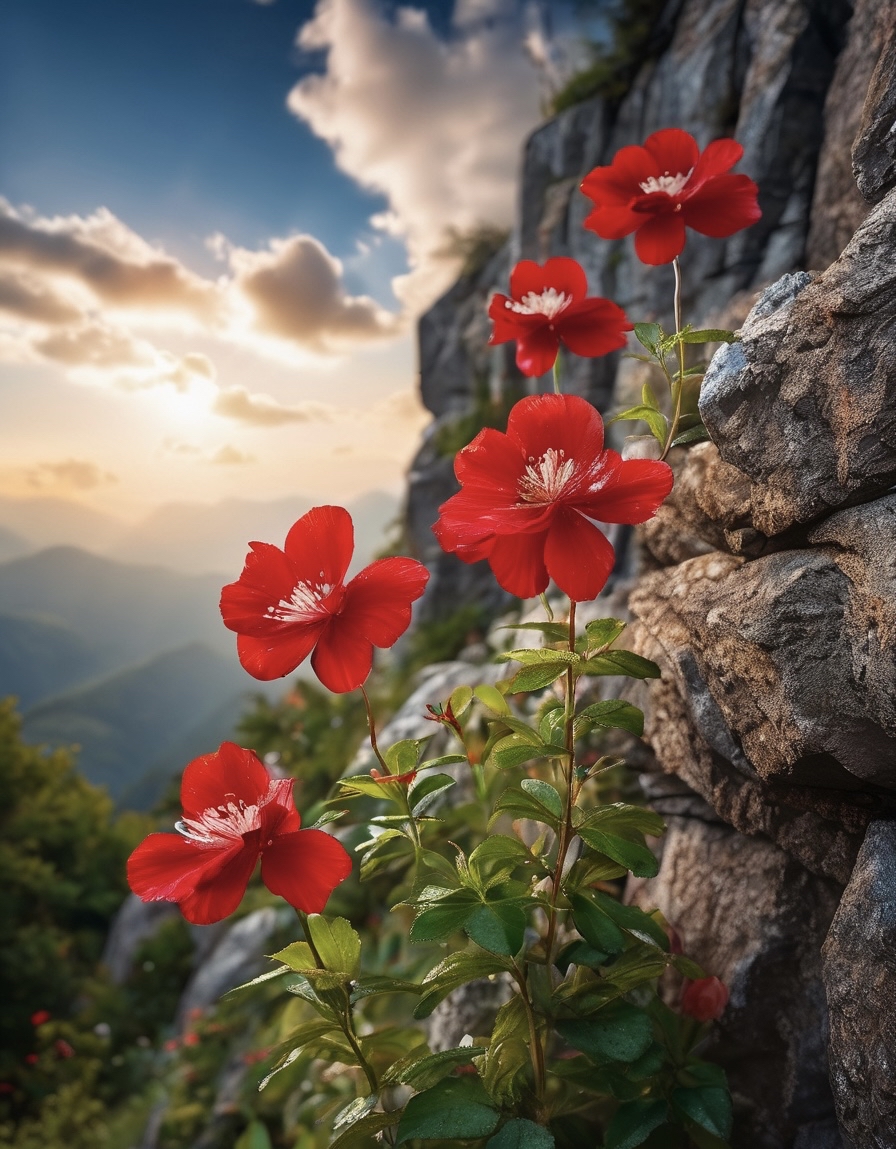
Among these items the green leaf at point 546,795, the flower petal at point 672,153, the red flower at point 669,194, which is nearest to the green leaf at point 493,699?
the green leaf at point 546,795

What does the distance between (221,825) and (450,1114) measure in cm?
63

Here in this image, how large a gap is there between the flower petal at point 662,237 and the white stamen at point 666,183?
0.06 m

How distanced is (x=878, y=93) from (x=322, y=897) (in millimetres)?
2004

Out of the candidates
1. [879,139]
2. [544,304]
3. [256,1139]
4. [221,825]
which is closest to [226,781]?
[221,825]

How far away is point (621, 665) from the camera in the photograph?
51.1 inches

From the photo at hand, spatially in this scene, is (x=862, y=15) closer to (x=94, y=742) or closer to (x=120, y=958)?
(x=120, y=958)

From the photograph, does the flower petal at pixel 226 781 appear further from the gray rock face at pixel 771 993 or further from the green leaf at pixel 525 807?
the gray rock face at pixel 771 993

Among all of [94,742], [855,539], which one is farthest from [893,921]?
[94,742]

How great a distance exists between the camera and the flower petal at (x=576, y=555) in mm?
1091

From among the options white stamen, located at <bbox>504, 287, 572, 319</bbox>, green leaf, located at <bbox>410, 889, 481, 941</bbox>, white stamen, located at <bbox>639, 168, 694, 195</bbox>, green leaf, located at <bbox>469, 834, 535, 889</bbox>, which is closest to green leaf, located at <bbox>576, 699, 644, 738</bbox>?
green leaf, located at <bbox>469, 834, 535, 889</bbox>

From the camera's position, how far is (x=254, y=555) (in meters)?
1.19

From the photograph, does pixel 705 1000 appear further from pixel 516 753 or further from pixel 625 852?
pixel 516 753

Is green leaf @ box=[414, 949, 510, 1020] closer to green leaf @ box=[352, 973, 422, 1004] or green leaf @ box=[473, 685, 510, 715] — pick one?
green leaf @ box=[352, 973, 422, 1004]

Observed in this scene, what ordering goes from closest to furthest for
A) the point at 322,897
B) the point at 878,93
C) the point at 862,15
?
the point at 322,897, the point at 878,93, the point at 862,15
